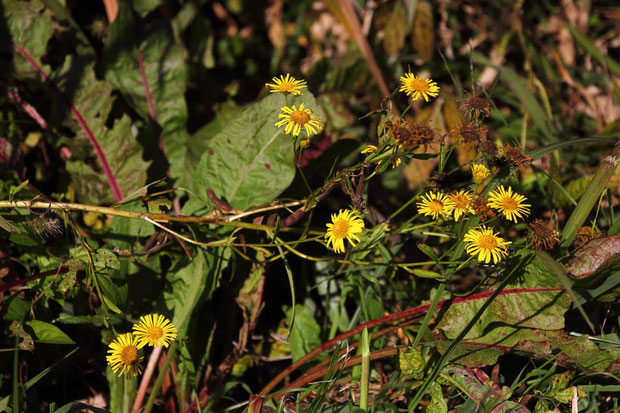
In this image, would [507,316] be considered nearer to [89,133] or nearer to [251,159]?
[251,159]

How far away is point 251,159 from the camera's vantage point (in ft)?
6.45

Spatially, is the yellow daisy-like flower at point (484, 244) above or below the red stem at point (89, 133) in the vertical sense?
below

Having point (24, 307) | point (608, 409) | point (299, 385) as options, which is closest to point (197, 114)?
point (24, 307)

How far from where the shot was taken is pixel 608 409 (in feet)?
5.39

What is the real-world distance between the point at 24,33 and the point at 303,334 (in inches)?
60.6

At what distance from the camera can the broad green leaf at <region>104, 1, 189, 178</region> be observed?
2320mm

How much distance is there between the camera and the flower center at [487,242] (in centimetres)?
147

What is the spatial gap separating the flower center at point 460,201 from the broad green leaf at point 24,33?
163 centimetres

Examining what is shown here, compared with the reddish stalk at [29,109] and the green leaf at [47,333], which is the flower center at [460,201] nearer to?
the green leaf at [47,333]

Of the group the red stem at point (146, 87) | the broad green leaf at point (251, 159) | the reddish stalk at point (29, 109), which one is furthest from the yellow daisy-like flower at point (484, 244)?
the reddish stalk at point (29, 109)

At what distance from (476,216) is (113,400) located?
1.18 m

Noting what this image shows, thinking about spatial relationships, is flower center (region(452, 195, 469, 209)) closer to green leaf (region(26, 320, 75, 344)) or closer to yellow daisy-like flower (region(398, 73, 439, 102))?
yellow daisy-like flower (region(398, 73, 439, 102))

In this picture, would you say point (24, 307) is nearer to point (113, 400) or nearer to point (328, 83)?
point (113, 400)

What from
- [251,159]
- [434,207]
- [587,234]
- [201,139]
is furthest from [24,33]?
[587,234]
